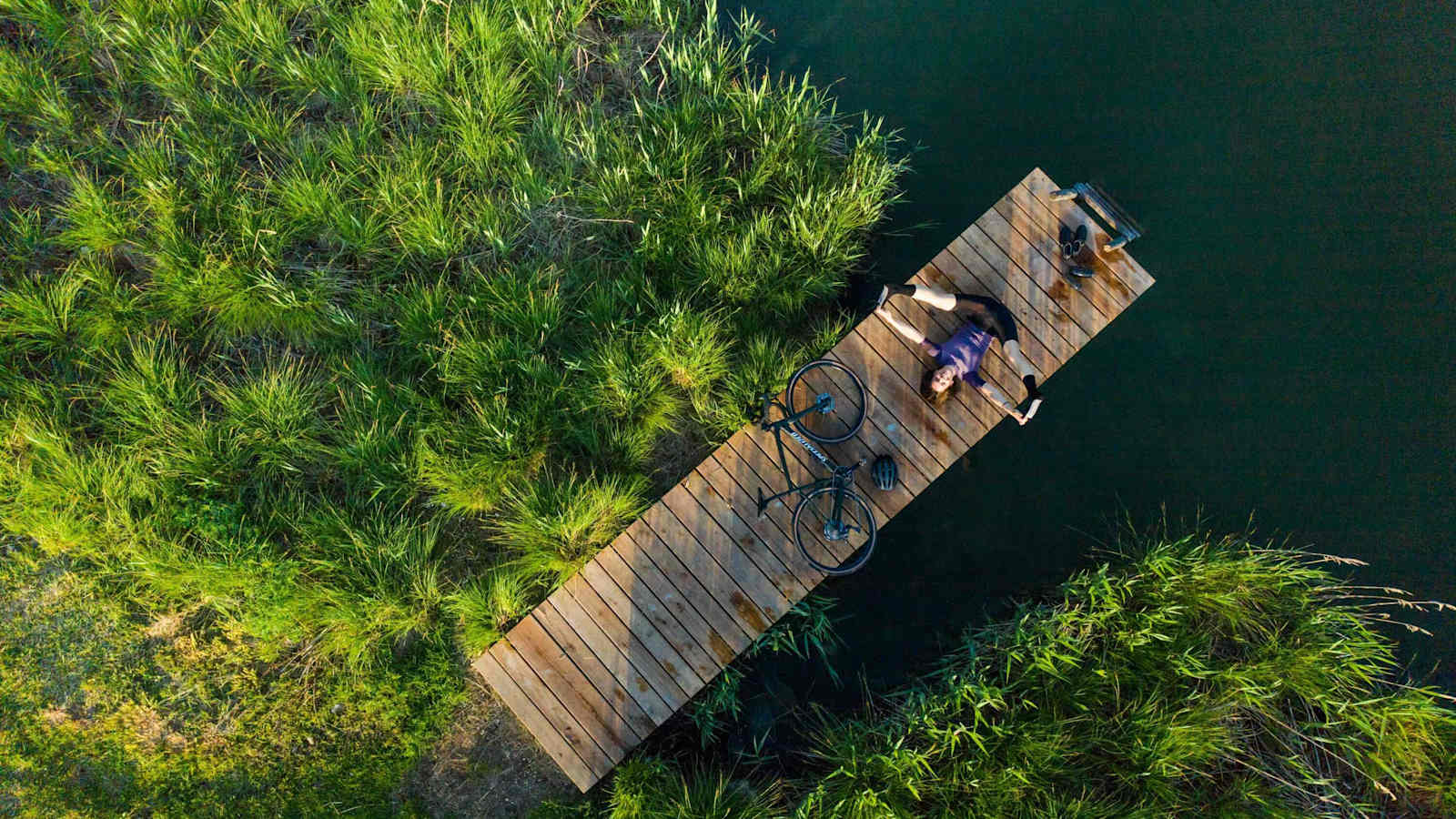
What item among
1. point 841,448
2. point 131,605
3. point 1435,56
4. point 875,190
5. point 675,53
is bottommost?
point 1435,56

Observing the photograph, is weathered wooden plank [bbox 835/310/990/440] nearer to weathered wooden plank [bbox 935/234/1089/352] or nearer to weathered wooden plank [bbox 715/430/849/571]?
weathered wooden plank [bbox 935/234/1089/352]

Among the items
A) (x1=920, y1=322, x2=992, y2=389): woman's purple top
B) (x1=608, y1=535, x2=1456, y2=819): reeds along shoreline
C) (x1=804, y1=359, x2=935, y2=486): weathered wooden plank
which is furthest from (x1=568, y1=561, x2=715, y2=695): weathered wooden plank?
(x1=920, y1=322, x2=992, y2=389): woman's purple top

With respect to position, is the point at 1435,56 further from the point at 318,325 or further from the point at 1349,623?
the point at 318,325

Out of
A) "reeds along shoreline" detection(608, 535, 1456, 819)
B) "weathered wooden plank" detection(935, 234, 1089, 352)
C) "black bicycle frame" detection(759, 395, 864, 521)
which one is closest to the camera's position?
→ "reeds along shoreline" detection(608, 535, 1456, 819)

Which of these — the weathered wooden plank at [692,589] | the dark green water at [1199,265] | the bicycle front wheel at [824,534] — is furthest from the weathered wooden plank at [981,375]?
the weathered wooden plank at [692,589]

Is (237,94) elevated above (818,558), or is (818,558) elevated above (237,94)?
(237,94)

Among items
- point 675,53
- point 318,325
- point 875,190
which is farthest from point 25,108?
point 875,190

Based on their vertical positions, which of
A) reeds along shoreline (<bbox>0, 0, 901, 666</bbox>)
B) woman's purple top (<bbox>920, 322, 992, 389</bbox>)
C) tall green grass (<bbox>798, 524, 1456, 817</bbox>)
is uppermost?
reeds along shoreline (<bbox>0, 0, 901, 666</bbox>)
